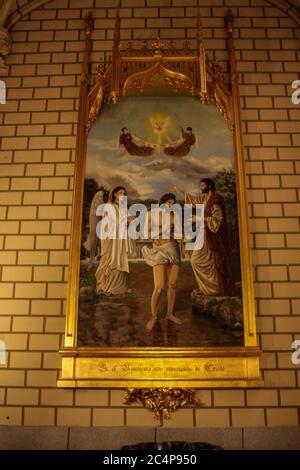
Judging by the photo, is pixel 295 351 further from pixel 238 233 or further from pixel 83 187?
pixel 83 187

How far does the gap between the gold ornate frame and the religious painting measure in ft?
0.33

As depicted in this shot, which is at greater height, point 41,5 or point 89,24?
point 41,5

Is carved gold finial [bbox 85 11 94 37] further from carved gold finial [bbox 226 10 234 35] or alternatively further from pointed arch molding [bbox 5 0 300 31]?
carved gold finial [bbox 226 10 234 35]

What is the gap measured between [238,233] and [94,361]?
2358mm

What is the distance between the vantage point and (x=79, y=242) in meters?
A: 7.18

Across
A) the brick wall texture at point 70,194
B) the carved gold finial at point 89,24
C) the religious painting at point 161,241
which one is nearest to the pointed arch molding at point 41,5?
the brick wall texture at point 70,194

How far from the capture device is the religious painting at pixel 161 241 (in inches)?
270

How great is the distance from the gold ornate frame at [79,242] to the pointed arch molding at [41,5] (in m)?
0.83

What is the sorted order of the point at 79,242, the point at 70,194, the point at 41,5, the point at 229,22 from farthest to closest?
1. the point at 41,5
2. the point at 229,22
3. the point at 70,194
4. the point at 79,242

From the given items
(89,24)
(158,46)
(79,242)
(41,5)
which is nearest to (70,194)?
(79,242)

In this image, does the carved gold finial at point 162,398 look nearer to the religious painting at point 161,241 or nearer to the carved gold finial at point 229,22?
the religious painting at point 161,241

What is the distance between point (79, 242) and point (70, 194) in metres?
0.73

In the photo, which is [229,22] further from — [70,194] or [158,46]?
[70,194]

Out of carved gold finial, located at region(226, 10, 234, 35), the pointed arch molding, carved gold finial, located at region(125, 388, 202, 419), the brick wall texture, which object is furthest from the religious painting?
the pointed arch molding
